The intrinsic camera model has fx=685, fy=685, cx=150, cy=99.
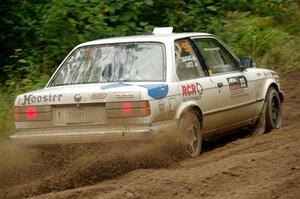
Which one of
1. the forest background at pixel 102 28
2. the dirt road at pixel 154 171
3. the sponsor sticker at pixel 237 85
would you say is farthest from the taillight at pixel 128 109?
the forest background at pixel 102 28

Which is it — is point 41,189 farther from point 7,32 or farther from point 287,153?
point 7,32

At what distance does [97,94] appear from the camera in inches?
278

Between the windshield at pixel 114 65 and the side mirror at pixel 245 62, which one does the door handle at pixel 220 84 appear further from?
the windshield at pixel 114 65

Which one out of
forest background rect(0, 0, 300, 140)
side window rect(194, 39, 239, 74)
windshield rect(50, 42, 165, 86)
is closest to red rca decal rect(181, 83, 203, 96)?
windshield rect(50, 42, 165, 86)

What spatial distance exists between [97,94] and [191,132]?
49.6 inches

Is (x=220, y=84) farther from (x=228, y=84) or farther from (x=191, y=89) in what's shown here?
(x=191, y=89)

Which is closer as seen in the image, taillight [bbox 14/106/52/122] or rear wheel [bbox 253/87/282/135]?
taillight [bbox 14/106/52/122]

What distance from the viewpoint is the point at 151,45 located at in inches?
314

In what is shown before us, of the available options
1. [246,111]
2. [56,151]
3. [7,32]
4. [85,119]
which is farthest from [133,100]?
[7,32]

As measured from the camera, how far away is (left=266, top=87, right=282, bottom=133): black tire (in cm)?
960

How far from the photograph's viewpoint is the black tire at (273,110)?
31.5ft

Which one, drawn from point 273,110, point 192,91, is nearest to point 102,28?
point 273,110

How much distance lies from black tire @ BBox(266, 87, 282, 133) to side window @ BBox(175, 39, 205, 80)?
1.72 meters

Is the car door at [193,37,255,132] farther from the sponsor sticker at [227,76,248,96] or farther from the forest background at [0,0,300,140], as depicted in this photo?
the forest background at [0,0,300,140]
